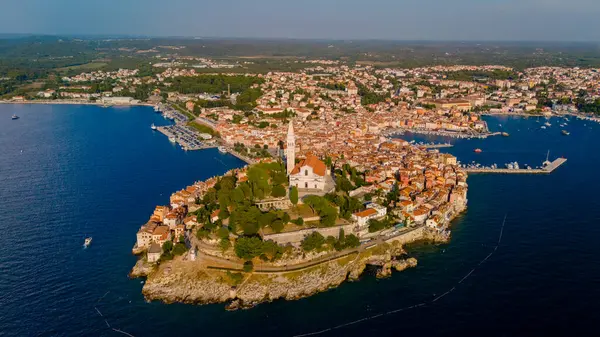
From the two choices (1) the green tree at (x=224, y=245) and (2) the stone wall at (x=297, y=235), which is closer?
(1) the green tree at (x=224, y=245)

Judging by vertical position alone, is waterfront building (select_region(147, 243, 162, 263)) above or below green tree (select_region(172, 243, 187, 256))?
below

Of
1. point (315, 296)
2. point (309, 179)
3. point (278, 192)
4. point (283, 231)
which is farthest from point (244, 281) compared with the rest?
point (309, 179)

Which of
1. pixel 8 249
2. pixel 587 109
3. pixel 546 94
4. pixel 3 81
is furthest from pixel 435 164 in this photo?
pixel 3 81

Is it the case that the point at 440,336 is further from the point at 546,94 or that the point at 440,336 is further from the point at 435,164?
the point at 546,94

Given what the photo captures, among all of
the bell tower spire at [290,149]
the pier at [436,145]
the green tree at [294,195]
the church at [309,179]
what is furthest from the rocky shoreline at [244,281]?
the pier at [436,145]

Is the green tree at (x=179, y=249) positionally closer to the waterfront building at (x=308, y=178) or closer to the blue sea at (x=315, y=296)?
the blue sea at (x=315, y=296)

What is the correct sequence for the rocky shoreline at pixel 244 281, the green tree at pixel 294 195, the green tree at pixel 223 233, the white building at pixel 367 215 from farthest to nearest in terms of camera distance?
the green tree at pixel 294 195 → the white building at pixel 367 215 → the green tree at pixel 223 233 → the rocky shoreline at pixel 244 281

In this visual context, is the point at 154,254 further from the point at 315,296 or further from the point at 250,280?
the point at 315,296

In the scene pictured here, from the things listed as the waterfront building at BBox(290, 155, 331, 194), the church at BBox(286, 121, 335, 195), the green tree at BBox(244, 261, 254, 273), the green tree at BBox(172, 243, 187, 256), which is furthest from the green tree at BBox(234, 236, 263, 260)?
the waterfront building at BBox(290, 155, 331, 194)

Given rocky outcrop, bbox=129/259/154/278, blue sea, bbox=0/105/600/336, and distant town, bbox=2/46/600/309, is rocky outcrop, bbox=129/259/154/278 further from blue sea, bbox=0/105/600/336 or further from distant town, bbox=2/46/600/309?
blue sea, bbox=0/105/600/336
